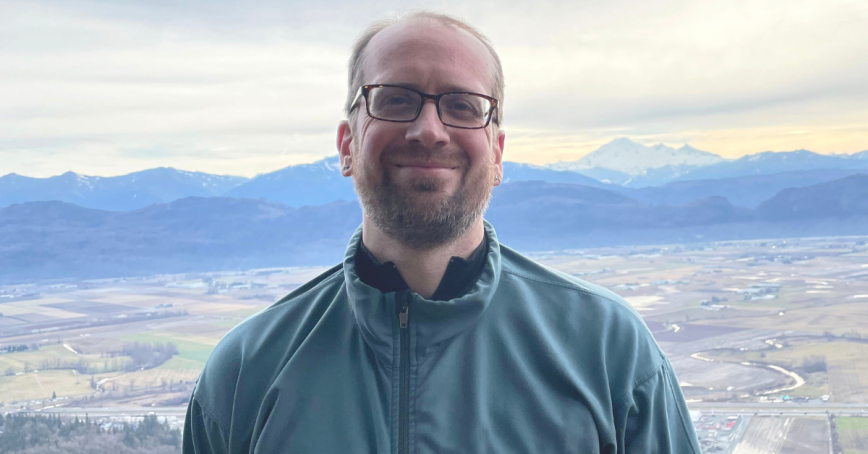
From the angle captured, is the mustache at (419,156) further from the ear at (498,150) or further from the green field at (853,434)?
the green field at (853,434)

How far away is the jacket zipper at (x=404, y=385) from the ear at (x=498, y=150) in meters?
0.32

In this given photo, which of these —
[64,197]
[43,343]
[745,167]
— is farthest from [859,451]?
[745,167]

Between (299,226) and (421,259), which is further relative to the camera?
(299,226)

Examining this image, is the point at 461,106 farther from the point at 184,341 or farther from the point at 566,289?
the point at 184,341

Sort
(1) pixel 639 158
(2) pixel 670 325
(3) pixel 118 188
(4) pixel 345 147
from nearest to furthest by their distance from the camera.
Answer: (4) pixel 345 147
(2) pixel 670 325
(3) pixel 118 188
(1) pixel 639 158

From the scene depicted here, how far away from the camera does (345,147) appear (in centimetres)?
124

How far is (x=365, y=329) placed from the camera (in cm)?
105

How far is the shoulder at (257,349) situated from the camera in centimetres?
109

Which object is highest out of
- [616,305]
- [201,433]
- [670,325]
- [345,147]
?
[345,147]

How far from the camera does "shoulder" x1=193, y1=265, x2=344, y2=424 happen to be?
1.09 m

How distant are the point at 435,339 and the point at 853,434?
6739mm

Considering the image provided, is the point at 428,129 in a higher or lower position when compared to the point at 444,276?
higher

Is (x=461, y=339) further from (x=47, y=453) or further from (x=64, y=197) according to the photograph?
(x=64, y=197)

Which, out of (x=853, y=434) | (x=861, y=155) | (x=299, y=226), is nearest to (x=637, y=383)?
(x=853, y=434)
